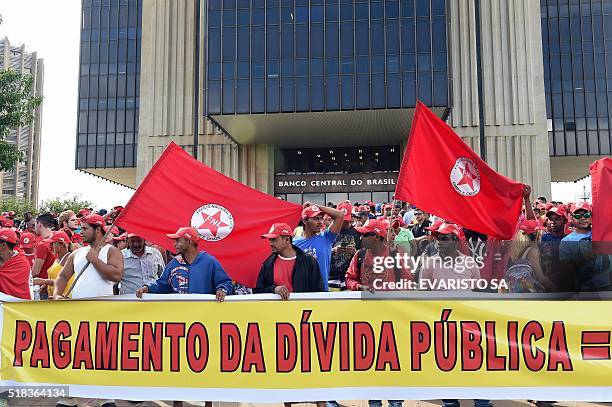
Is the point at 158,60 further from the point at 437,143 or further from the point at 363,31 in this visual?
the point at 437,143

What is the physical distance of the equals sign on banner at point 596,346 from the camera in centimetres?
421

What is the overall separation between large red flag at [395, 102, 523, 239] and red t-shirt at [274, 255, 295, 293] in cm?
137

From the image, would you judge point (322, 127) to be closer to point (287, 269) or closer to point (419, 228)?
point (419, 228)

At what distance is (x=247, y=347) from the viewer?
14.6 feet

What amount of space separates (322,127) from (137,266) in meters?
27.5

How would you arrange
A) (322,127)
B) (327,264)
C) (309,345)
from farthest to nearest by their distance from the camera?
(322,127) → (327,264) → (309,345)

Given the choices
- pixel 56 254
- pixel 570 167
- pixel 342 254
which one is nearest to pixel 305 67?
pixel 342 254

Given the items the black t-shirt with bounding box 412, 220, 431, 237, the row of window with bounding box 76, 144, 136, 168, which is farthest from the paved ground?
the row of window with bounding box 76, 144, 136, 168

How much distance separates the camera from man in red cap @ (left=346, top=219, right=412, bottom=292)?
4.78 m

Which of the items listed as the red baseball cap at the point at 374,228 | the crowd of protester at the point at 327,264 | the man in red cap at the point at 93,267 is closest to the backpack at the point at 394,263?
the crowd of protester at the point at 327,264

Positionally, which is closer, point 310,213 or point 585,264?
point 585,264

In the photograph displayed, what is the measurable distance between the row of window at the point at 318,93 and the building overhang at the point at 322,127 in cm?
43

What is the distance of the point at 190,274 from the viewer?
490 cm

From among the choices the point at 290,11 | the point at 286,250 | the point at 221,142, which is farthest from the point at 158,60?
the point at 286,250
